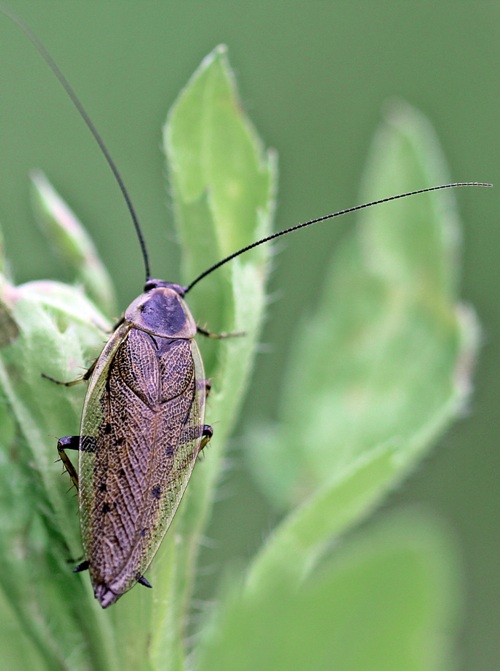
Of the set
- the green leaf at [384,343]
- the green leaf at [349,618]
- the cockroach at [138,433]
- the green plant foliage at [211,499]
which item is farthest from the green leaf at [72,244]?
the green leaf at [384,343]

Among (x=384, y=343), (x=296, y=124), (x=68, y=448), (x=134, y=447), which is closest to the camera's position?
(x=68, y=448)

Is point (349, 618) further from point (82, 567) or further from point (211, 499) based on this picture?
point (82, 567)

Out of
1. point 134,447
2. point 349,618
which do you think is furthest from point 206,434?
point 349,618

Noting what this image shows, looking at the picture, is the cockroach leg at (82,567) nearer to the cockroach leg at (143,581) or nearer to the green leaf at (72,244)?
the cockroach leg at (143,581)

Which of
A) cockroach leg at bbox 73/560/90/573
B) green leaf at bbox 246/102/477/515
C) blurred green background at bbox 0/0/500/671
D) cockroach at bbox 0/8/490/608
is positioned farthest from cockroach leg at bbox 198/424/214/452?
blurred green background at bbox 0/0/500/671

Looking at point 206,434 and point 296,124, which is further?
point 296,124

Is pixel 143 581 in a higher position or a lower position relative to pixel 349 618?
higher

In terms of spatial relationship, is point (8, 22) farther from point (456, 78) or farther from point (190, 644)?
point (190, 644)

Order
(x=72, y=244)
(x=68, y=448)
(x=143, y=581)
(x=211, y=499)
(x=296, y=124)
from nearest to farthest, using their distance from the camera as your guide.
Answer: (x=143, y=581), (x=68, y=448), (x=211, y=499), (x=72, y=244), (x=296, y=124)
